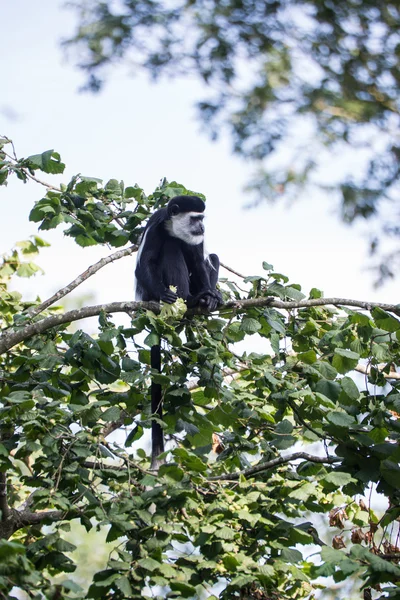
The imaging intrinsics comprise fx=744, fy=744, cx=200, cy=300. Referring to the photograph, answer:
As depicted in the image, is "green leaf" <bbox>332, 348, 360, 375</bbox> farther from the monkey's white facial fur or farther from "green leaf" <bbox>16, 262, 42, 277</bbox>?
"green leaf" <bbox>16, 262, 42, 277</bbox>

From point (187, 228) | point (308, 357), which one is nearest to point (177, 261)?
point (187, 228)

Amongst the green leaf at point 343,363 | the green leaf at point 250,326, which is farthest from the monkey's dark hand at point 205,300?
the green leaf at point 343,363

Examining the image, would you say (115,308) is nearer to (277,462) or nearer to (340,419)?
(277,462)

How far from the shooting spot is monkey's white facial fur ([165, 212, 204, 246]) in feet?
14.7

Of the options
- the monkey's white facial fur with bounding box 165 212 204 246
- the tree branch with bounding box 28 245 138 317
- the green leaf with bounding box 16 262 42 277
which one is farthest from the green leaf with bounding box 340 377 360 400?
the green leaf with bounding box 16 262 42 277

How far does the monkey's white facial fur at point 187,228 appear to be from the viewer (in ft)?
14.7

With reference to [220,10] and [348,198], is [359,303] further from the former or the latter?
[220,10]

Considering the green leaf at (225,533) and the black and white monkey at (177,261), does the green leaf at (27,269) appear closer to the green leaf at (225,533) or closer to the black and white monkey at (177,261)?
the black and white monkey at (177,261)

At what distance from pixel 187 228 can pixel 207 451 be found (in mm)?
1785

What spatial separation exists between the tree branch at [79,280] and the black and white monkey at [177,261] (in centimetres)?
22

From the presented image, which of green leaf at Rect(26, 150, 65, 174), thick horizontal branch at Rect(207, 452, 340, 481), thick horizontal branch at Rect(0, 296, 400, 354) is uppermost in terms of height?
green leaf at Rect(26, 150, 65, 174)

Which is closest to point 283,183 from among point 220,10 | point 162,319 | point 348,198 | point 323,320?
point 348,198

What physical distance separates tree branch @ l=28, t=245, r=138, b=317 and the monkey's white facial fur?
0.42m

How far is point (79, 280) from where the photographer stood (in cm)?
364
